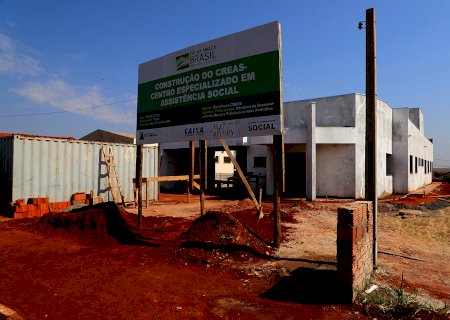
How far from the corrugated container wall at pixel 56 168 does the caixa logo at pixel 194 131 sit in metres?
7.71

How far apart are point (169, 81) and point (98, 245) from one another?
15.5 feet

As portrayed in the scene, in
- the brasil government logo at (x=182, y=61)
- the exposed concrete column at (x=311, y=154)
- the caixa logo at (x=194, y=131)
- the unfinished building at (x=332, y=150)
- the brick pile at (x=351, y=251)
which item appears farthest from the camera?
the unfinished building at (x=332, y=150)

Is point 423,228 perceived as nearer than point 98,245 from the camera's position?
No

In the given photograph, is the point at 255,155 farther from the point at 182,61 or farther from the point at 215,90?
the point at 215,90

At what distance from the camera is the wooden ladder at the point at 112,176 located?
15.3 m

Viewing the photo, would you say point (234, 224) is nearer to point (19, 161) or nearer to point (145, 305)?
point (145, 305)

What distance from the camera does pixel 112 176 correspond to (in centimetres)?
1544

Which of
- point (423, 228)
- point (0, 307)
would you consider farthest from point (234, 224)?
point (423, 228)

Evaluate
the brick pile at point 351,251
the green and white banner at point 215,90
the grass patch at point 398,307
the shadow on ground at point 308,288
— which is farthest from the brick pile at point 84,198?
the grass patch at point 398,307

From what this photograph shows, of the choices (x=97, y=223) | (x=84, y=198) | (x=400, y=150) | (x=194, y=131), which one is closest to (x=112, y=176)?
(x=84, y=198)

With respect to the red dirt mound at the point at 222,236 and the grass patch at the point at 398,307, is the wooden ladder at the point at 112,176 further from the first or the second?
the grass patch at the point at 398,307

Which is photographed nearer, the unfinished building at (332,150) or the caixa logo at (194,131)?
the caixa logo at (194,131)

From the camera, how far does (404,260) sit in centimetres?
715

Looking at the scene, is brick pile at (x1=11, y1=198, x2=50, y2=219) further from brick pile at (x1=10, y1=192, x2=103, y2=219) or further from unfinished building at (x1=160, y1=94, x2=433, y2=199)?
unfinished building at (x1=160, y1=94, x2=433, y2=199)
